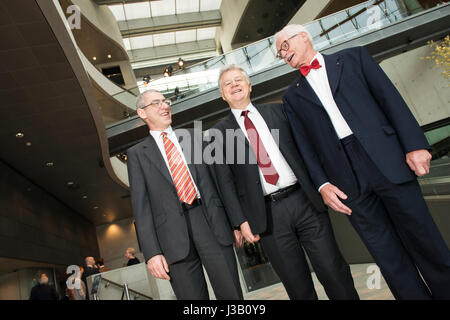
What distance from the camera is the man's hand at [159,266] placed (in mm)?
1986

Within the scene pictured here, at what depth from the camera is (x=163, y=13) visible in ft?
61.9

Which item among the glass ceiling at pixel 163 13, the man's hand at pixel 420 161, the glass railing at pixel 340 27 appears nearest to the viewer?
the man's hand at pixel 420 161

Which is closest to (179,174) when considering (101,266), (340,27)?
(101,266)

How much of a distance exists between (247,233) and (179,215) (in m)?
0.43

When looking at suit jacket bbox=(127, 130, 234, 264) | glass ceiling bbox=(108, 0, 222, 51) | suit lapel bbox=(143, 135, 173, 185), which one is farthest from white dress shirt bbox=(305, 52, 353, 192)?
glass ceiling bbox=(108, 0, 222, 51)

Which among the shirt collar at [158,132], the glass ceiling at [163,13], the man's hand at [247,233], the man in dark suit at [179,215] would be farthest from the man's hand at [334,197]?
the glass ceiling at [163,13]

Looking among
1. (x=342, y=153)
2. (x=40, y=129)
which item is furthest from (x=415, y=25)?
(x=40, y=129)

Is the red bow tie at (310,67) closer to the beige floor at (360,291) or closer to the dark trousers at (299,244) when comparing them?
the dark trousers at (299,244)

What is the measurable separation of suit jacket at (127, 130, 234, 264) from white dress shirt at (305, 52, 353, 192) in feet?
2.19

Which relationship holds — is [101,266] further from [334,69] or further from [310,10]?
[310,10]

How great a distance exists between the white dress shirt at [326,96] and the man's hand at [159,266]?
1039 mm

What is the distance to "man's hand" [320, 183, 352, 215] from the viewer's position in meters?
1.92

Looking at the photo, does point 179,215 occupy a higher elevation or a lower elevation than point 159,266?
higher
